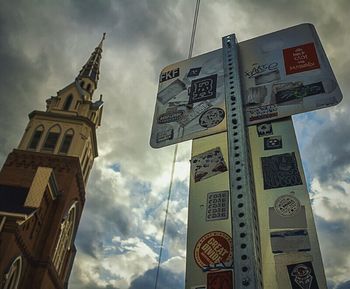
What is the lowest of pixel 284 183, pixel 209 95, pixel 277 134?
pixel 284 183

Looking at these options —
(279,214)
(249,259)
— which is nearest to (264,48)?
(279,214)

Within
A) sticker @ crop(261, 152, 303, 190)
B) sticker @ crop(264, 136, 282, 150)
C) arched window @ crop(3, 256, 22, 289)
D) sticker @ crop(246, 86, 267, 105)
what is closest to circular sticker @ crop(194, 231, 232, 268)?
sticker @ crop(261, 152, 303, 190)

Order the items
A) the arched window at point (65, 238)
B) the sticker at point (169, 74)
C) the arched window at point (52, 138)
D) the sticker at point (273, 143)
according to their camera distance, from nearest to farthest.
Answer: the sticker at point (273, 143) < the sticker at point (169, 74) < the arched window at point (65, 238) < the arched window at point (52, 138)

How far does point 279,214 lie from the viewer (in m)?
2.52

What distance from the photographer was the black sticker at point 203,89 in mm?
3574

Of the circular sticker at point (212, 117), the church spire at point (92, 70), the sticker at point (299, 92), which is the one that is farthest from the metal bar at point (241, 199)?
the church spire at point (92, 70)

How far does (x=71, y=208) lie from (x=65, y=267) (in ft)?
14.3

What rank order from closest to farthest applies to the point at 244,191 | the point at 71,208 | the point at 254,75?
the point at 244,191
the point at 254,75
the point at 71,208

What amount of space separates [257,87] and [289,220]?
153 cm

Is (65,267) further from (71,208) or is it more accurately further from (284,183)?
(284,183)

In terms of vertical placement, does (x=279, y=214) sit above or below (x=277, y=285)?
above

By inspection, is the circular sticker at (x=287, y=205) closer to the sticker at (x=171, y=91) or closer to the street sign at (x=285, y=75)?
the street sign at (x=285, y=75)

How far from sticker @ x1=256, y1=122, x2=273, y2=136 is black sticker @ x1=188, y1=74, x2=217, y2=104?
0.69m

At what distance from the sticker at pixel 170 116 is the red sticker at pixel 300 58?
1.31 meters
